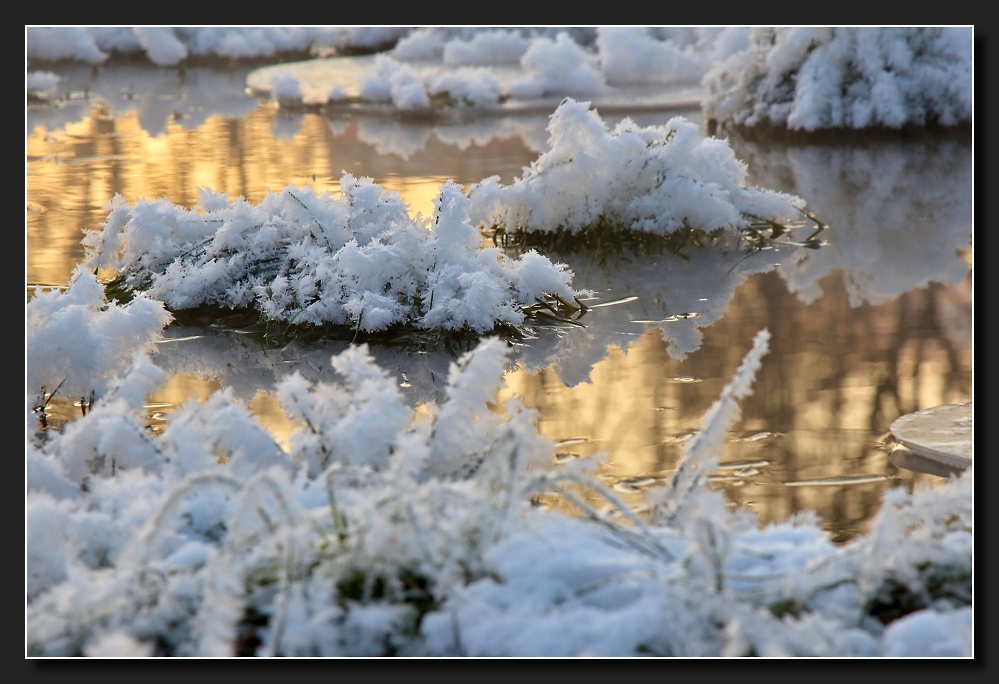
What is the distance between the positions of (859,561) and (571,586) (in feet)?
1.81

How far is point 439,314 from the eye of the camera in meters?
4.31

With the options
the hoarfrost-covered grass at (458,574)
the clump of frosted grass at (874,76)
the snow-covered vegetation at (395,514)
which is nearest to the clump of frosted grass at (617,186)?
the snow-covered vegetation at (395,514)

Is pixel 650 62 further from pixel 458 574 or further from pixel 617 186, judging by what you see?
pixel 458 574

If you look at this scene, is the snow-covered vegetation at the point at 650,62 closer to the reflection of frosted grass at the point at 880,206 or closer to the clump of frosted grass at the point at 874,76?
the clump of frosted grass at the point at 874,76

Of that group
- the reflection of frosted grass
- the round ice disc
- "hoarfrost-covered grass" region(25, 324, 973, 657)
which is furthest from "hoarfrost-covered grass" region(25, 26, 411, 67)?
"hoarfrost-covered grass" region(25, 324, 973, 657)

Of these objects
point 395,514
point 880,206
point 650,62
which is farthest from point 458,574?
point 650,62

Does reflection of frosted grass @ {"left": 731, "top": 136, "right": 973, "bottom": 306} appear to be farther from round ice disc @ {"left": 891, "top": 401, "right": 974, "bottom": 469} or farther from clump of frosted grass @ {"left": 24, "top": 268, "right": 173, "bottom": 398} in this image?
clump of frosted grass @ {"left": 24, "top": 268, "right": 173, "bottom": 398}

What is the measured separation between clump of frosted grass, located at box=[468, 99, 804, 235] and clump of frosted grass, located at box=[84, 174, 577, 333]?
0.84 m

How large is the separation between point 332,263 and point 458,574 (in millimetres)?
2474

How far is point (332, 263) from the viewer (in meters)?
4.50

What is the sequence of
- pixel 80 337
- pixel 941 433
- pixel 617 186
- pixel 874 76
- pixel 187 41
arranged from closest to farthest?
pixel 941 433, pixel 80 337, pixel 617 186, pixel 874 76, pixel 187 41

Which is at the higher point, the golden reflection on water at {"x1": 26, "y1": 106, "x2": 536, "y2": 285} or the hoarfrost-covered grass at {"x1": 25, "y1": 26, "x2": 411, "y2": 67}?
the hoarfrost-covered grass at {"x1": 25, "y1": 26, "x2": 411, "y2": 67}

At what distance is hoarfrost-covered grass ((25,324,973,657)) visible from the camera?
82.0 inches

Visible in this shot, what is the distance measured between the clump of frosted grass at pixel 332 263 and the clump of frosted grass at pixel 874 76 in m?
5.10
